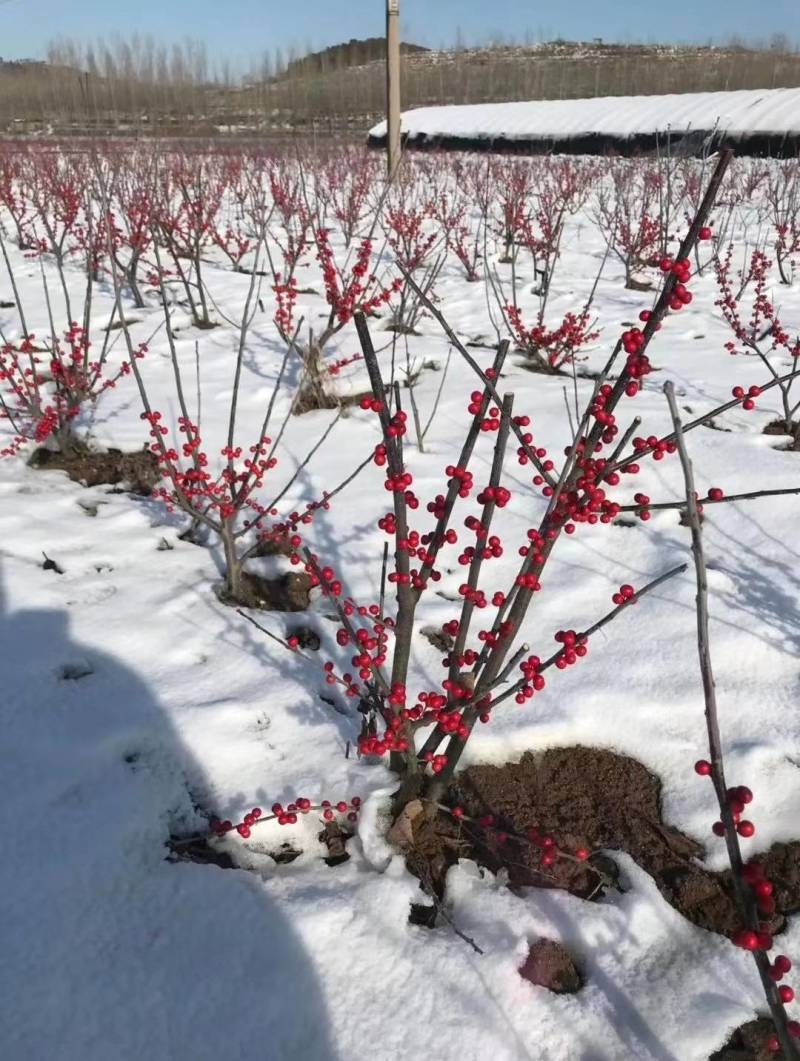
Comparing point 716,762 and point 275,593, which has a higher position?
point 716,762

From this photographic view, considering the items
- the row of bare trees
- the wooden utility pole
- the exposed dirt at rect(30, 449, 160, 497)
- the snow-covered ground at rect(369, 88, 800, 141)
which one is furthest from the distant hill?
the exposed dirt at rect(30, 449, 160, 497)

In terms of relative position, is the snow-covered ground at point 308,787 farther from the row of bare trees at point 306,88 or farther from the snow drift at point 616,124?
the row of bare trees at point 306,88

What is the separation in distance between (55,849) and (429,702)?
94 centimetres

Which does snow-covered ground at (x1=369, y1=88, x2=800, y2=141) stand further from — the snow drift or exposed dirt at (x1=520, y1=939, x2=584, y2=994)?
exposed dirt at (x1=520, y1=939, x2=584, y2=994)

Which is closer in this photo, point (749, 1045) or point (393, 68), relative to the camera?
point (749, 1045)

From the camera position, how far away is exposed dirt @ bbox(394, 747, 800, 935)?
1.57 m

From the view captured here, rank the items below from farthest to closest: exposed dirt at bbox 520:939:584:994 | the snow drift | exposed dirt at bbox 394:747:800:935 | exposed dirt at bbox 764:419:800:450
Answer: the snow drift
exposed dirt at bbox 764:419:800:450
exposed dirt at bbox 394:747:800:935
exposed dirt at bbox 520:939:584:994

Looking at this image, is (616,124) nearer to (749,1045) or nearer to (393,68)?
(393,68)

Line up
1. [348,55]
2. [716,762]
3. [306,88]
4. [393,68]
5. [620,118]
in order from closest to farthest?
[716,762] < [393,68] < [620,118] < [306,88] < [348,55]

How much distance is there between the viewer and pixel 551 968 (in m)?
1.41

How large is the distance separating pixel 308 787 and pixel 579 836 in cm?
68

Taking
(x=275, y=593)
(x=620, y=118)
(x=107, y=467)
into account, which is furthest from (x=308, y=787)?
(x=620, y=118)

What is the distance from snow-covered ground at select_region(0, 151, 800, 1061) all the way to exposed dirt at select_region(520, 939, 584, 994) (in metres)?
0.02

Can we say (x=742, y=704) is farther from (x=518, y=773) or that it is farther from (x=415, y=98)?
(x=415, y=98)
